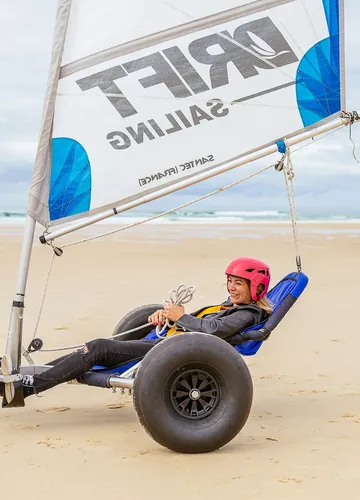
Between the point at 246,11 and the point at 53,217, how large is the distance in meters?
1.80

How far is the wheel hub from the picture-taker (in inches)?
186

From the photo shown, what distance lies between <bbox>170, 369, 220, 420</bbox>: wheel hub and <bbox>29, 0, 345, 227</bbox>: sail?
4.10ft

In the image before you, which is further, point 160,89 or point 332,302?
point 332,302

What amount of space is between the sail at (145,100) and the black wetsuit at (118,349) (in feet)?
2.86

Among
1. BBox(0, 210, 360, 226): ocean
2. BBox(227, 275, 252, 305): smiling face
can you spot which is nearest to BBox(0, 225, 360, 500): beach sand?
BBox(227, 275, 252, 305): smiling face

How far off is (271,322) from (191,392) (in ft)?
2.51

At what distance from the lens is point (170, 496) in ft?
13.1

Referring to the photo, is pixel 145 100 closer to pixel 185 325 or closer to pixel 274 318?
pixel 185 325

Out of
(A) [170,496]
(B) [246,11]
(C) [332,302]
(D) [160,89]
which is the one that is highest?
(B) [246,11]

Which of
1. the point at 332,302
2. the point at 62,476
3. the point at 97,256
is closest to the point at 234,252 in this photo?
the point at 97,256

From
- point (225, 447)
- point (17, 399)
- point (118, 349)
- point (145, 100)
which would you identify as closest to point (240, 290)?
point (118, 349)

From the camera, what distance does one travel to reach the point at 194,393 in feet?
15.6

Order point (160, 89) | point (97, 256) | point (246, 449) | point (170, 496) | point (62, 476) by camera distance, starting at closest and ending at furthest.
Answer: point (170, 496) < point (62, 476) < point (246, 449) < point (160, 89) < point (97, 256)

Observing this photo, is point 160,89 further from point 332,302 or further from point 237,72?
point 332,302
